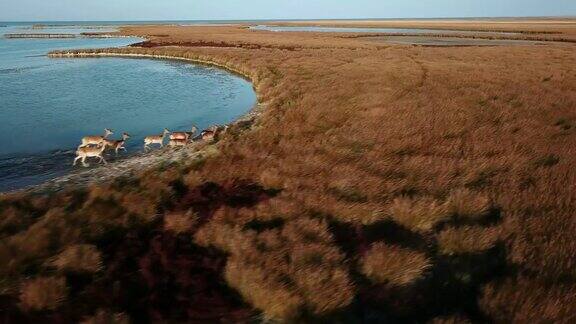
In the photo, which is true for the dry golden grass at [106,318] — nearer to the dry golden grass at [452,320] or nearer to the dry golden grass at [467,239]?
the dry golden grass at [452,320]

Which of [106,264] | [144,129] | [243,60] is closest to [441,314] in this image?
[106,264]

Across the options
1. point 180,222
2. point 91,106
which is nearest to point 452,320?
point 180,222

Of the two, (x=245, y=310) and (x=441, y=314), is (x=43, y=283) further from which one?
(x=441, y=314)

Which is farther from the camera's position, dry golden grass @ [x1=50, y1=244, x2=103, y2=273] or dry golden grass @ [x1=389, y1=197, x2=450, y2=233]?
dry golden grass @ [x1=389, y1=197, x2=450, y2=233]

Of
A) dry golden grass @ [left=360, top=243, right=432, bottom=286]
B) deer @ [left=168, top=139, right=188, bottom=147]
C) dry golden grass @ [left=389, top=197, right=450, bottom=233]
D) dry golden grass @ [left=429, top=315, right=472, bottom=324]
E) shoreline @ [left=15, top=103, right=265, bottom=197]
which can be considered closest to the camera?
dry golden grass @ [left=429, top=315, right=472, bottom=324]

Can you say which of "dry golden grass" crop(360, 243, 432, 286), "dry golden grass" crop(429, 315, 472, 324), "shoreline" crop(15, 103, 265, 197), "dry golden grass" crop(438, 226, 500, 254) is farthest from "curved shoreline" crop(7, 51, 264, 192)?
"dry golden grass" crop(429, 315, 472, 324)

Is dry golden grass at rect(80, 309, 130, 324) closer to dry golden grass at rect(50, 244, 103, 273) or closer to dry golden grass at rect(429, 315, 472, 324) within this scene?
dry golden grass at rect(50, 244, 103, 273)

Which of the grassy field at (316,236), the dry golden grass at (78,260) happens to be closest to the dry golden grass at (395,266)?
the grassy field at (316,236)
